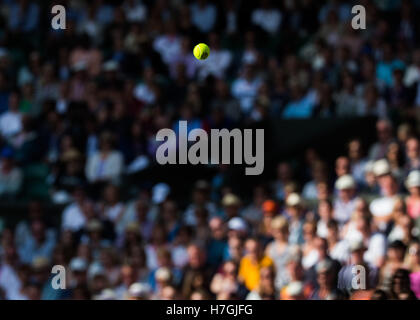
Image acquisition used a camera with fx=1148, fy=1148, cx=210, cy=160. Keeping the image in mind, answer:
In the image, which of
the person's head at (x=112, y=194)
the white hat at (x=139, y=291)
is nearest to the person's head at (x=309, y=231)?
the white hat at (x=139, y=291)

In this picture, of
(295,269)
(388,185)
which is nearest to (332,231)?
(295,269)

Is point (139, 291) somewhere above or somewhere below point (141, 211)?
below

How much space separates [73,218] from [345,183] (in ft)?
11.2

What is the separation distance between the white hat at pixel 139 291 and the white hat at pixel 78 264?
2.80 ft

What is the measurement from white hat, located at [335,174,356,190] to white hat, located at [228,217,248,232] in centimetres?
107

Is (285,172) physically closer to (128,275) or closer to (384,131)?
(384,131)

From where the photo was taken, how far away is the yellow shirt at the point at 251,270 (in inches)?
449

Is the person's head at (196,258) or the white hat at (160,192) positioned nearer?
the person's head at (196,258)

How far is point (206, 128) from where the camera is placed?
45.2 ft

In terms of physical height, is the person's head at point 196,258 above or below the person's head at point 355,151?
below

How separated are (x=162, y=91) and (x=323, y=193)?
3469mm

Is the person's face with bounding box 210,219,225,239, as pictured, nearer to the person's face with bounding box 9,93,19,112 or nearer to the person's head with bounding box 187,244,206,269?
the person's head with bounding box 187,244,206,269

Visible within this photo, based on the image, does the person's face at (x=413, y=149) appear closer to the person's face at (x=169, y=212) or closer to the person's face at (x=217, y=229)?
the person's face at (x=217, y=229)
